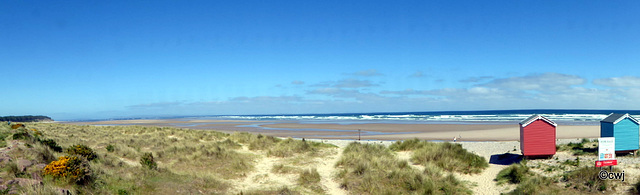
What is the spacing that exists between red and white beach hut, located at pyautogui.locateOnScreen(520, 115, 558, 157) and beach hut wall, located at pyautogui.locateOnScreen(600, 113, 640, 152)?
94.7 inches

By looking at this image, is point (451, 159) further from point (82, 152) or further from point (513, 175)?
point (82, 152)

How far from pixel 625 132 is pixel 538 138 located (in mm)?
3628

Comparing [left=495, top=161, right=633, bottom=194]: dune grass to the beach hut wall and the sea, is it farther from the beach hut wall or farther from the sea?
the sea

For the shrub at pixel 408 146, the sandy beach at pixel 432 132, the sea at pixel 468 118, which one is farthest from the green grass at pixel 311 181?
the sea at pixel 468 118

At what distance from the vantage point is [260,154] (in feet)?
67.9

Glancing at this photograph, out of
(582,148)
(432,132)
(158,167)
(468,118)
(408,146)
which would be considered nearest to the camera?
(158,167)

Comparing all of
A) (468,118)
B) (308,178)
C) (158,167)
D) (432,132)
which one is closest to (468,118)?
(468,118)

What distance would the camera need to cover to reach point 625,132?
15.8 metres

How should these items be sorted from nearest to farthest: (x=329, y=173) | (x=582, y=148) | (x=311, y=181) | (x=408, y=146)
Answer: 1. (x=311, y=181)
2. (x=329, y=173)
3. (x=582, y=148)
4. (x=408, y=146)

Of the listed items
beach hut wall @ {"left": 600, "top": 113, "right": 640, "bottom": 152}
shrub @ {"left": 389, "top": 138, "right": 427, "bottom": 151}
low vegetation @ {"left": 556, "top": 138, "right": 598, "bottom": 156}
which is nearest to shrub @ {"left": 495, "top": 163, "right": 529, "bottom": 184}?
low vegetation @ {"left": 556, "top": 138, "right": 598, "bottom": 156}

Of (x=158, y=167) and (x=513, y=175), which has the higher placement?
(x=158, y=167)

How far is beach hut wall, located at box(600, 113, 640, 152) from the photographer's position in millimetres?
15703

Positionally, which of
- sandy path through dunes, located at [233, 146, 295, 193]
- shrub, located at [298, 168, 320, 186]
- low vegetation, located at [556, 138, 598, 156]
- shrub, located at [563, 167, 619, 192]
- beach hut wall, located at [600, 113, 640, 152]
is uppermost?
beach hut wall, located at [600, 113, 640, 152]

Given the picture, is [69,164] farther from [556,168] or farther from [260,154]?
[556,168]
